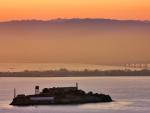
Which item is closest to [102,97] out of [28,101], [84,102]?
[84,102]

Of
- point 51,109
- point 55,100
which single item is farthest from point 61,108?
point 55,100

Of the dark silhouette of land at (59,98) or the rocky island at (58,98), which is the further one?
the dark silhouette of land at (59,98)

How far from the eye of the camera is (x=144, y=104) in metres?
112

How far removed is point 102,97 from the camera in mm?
113500

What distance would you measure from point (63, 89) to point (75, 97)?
3.93 meters

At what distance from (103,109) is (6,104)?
17.3 metres

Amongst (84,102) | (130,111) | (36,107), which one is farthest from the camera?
(84,102)

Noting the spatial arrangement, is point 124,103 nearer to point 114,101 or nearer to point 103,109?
point 114,101

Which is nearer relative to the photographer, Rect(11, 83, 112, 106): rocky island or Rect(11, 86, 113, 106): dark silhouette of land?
Rect(11, 83, 112, 106): rocky island

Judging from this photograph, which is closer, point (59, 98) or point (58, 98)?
point (58, 98)

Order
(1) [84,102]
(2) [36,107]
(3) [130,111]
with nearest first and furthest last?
(3) [130,111] < (2) [36,107] < (1) [84,102]

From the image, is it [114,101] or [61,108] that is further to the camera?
[114,101]

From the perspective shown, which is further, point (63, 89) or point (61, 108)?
point (63, 89)

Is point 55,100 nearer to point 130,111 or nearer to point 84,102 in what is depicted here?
point 84,102
